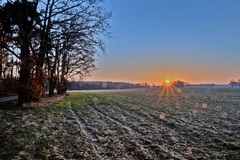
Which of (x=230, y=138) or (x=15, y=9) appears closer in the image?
(x=230, y=138)

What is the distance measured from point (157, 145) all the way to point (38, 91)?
1458 cm

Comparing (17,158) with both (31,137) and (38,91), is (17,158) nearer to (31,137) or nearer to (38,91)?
Answer: (31,137)

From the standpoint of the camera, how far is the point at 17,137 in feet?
28.4

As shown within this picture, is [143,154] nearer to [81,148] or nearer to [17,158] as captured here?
[81,148]

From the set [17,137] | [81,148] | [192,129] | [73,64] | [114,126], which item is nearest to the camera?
[81,148]

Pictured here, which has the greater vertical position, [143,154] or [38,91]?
[38,91]

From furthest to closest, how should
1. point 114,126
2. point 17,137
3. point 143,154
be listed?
1. point 114,126
2. point 17,137
3. point 143,154

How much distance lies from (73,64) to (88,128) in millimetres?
34020

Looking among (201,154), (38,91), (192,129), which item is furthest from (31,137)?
(38,91)

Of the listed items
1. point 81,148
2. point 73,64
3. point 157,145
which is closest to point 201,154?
point 157,145

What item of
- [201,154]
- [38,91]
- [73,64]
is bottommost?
[201,154]

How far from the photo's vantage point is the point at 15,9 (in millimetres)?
18562

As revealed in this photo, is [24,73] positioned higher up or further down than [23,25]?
further down

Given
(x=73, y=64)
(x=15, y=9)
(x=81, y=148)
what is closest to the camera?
(x=81, y=148)
